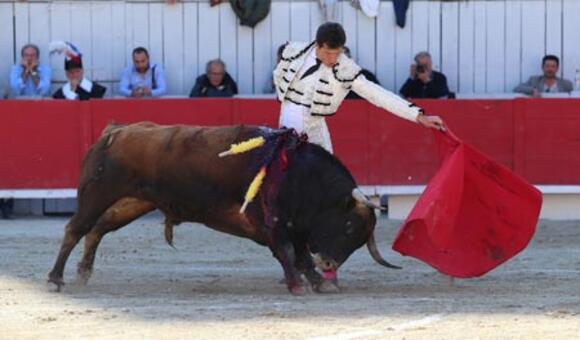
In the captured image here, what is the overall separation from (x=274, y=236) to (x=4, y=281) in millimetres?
1690

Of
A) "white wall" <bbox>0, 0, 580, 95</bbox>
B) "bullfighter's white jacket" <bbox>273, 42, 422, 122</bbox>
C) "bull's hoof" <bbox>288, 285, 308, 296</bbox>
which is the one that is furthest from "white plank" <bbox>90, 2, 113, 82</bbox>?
"bull's hoof" <bbox>288, 285, 308, 296</bbox>

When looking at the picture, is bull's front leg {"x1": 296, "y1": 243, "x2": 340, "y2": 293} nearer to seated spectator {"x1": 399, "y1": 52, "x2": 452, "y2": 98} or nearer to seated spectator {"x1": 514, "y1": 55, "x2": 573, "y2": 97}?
seated spectator {"x1": 399, "y1": 52, "x2": 452, "y2": 98}

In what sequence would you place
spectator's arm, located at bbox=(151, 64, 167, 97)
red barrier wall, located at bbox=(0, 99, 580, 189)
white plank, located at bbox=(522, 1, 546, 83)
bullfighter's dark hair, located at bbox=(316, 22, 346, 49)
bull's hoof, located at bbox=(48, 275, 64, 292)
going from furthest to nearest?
1. white plank, located at bbox=(522, 1, 546, 83)
2. spectator's arm, located at bbox=(151, 64, 167, 97)
3. red barrier wall, located at bbox=(0, 99, 580, 189)
4. bull's hoof, located at bbox=(48, 275, 64, 292)
5. bullfighter's dark hair, located at bbox=(316, 22, 346, 49)

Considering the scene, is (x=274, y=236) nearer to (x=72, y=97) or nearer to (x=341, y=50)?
(x=341, y=50)

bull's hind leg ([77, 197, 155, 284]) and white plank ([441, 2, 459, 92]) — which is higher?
white plank ([441, 2, 459, 92])

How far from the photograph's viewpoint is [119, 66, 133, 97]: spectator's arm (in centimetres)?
1383

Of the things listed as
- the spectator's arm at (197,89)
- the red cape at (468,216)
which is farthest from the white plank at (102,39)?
the red cape at (468,216)

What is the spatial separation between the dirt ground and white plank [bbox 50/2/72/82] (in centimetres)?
289

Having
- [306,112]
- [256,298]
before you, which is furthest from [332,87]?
[256,298]

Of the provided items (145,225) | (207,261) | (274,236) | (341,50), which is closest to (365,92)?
(341,50)

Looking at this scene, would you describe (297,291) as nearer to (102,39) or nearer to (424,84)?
(424,84)

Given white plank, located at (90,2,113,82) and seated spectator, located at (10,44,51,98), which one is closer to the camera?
seated spectator, located at (10,44,51,98)

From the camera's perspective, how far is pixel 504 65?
14422 mm

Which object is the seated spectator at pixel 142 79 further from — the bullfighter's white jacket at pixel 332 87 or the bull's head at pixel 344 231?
the bull's head at pixel 344 231
